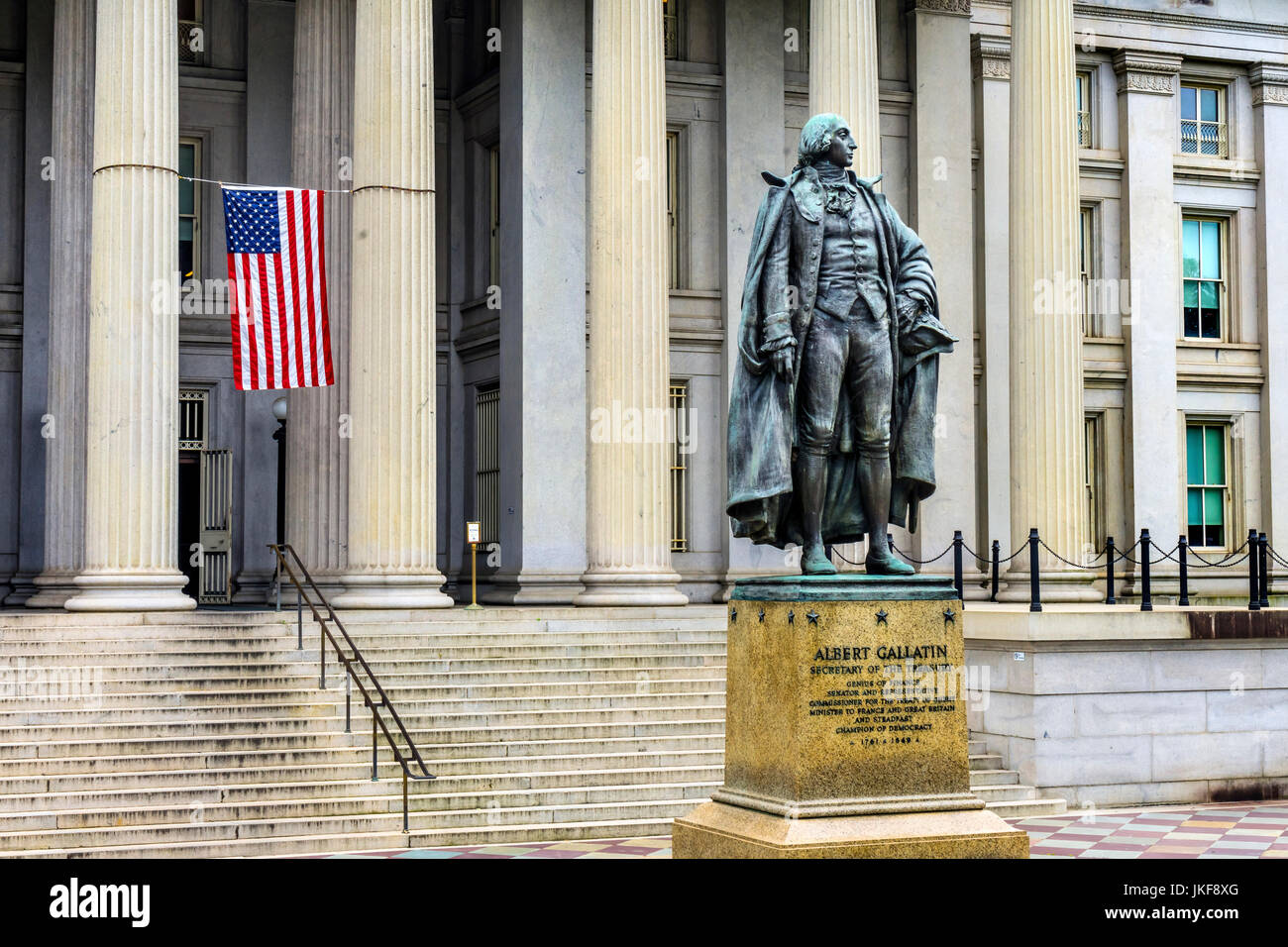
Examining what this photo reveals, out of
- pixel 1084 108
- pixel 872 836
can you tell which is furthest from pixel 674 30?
pixel 872 836

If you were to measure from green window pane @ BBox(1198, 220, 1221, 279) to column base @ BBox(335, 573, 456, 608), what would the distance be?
1957 centimetres

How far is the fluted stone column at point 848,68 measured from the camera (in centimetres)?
2444

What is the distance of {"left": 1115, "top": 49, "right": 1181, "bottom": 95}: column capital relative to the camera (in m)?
32.9

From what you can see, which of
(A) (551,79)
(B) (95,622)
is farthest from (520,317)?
(B) (95,622)

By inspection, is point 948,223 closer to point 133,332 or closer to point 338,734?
point 133,332

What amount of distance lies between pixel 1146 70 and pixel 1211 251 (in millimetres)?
3963

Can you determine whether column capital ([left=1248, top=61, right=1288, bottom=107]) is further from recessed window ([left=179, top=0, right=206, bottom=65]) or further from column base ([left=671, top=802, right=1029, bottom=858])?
column base ([left=671, top=802, right=1029, bottom=858])

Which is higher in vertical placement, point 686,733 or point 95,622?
point 95,622

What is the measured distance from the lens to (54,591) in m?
23.8

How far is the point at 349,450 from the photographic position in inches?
914

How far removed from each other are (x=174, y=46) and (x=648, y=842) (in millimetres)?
11995

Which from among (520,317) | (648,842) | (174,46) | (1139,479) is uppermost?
(174,46)
